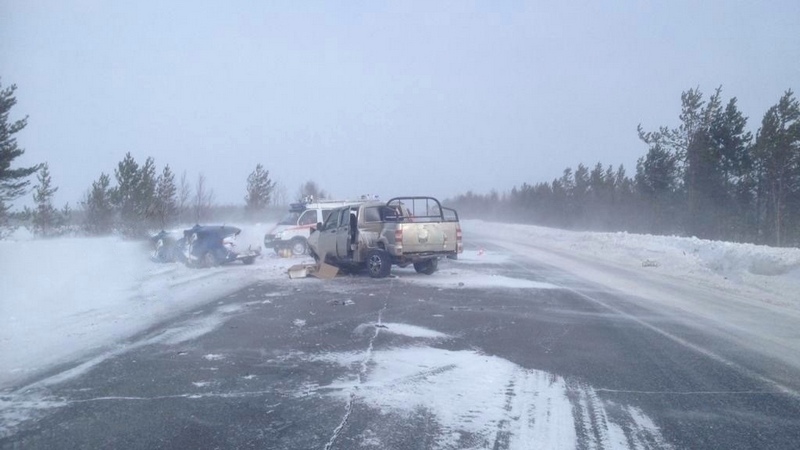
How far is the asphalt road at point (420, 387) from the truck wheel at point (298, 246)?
52.4 ft

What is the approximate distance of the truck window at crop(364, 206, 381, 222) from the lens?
19.5 metres

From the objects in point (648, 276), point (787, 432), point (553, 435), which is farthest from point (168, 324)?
point (648, 276)

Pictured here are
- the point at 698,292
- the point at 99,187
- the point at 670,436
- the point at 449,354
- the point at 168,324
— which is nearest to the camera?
the point at 670,436

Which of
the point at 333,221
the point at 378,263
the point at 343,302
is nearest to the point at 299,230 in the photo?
the point at 333,221

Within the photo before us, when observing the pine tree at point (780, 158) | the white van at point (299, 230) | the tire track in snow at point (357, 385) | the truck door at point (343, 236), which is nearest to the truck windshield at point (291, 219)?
the white van at point (299, 230)

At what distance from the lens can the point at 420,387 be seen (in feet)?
23.4

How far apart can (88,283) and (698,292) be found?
15.2 metres

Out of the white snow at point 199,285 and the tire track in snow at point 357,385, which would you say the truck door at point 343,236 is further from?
the tire track in snow at point 357,385

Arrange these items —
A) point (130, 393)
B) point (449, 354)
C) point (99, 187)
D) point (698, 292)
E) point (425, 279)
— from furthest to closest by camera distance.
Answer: point (99, 187), point (425, 279), point (698, 292), point (449, 354), point (130, 393)

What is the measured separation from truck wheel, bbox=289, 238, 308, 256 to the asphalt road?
52.4 feet

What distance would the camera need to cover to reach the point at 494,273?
20.1 m

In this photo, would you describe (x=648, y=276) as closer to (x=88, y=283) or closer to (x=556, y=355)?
(x=556, y=355)

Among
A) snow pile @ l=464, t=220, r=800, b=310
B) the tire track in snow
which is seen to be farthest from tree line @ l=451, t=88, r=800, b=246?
the tire track in snow

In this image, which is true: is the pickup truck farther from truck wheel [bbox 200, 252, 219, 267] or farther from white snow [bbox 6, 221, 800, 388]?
truck wheel [bbox 200, 252, 219, 267]
